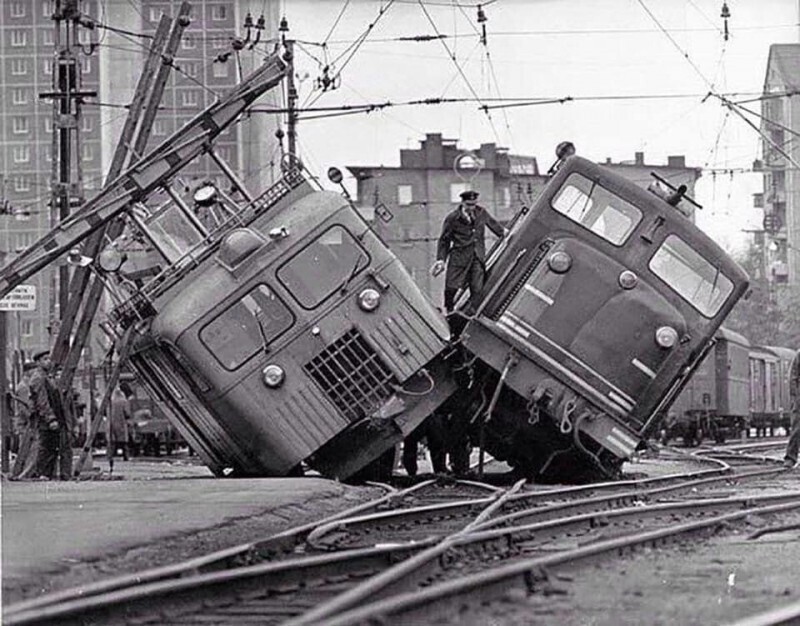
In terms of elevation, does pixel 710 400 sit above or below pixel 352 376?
below

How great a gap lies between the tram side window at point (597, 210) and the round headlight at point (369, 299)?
6.88ft

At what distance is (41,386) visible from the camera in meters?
21.5

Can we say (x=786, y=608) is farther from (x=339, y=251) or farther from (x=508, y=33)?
(x=508, y=33)

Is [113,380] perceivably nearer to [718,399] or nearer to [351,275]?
[351,275]

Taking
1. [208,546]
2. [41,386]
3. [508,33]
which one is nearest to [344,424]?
[41,386]

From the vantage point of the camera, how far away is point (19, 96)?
8206cm

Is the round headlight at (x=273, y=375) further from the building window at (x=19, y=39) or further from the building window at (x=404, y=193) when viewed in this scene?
the building window at (x=404, y=193)

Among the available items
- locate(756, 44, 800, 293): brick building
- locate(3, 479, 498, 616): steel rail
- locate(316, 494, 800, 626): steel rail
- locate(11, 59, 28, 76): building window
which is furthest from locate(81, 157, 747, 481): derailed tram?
locate(11, 59, 28, 76): building window

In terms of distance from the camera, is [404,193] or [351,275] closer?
[351,275]

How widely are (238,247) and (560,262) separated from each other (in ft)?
10.7

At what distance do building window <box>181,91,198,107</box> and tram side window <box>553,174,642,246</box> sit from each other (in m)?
66.8

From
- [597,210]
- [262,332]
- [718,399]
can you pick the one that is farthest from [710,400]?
[262,332]

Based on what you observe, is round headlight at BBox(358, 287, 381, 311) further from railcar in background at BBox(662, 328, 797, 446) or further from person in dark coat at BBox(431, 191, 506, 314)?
railcar in background at BBox(662, 328, 797, 446)

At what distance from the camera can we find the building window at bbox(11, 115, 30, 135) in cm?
8106
